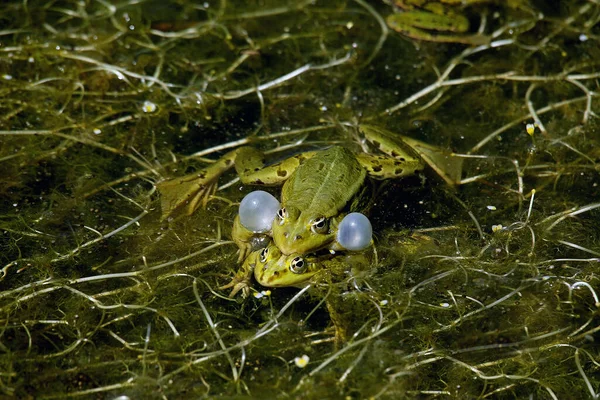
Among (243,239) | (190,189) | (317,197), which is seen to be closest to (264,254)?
(243,239)

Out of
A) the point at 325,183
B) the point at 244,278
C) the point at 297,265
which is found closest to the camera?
the point at 297,265

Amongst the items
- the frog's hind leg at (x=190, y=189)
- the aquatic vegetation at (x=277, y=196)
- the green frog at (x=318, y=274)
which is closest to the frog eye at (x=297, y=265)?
the green frog at (x=318, y=274)

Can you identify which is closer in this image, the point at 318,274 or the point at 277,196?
the point at 318,274

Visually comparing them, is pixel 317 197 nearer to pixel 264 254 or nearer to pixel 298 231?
pixel 298 231

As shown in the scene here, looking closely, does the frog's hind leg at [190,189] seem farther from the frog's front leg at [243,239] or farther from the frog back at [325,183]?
the frog back at [325,183]

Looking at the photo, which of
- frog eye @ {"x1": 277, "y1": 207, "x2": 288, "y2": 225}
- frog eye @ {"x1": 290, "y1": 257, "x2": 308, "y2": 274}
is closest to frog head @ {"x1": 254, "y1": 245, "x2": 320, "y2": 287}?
frog eye @ {"x1": 290, "y1": 257, "x2": 308, "y2": 274}

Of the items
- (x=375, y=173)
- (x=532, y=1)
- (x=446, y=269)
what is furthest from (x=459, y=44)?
(x=446, y=269)
